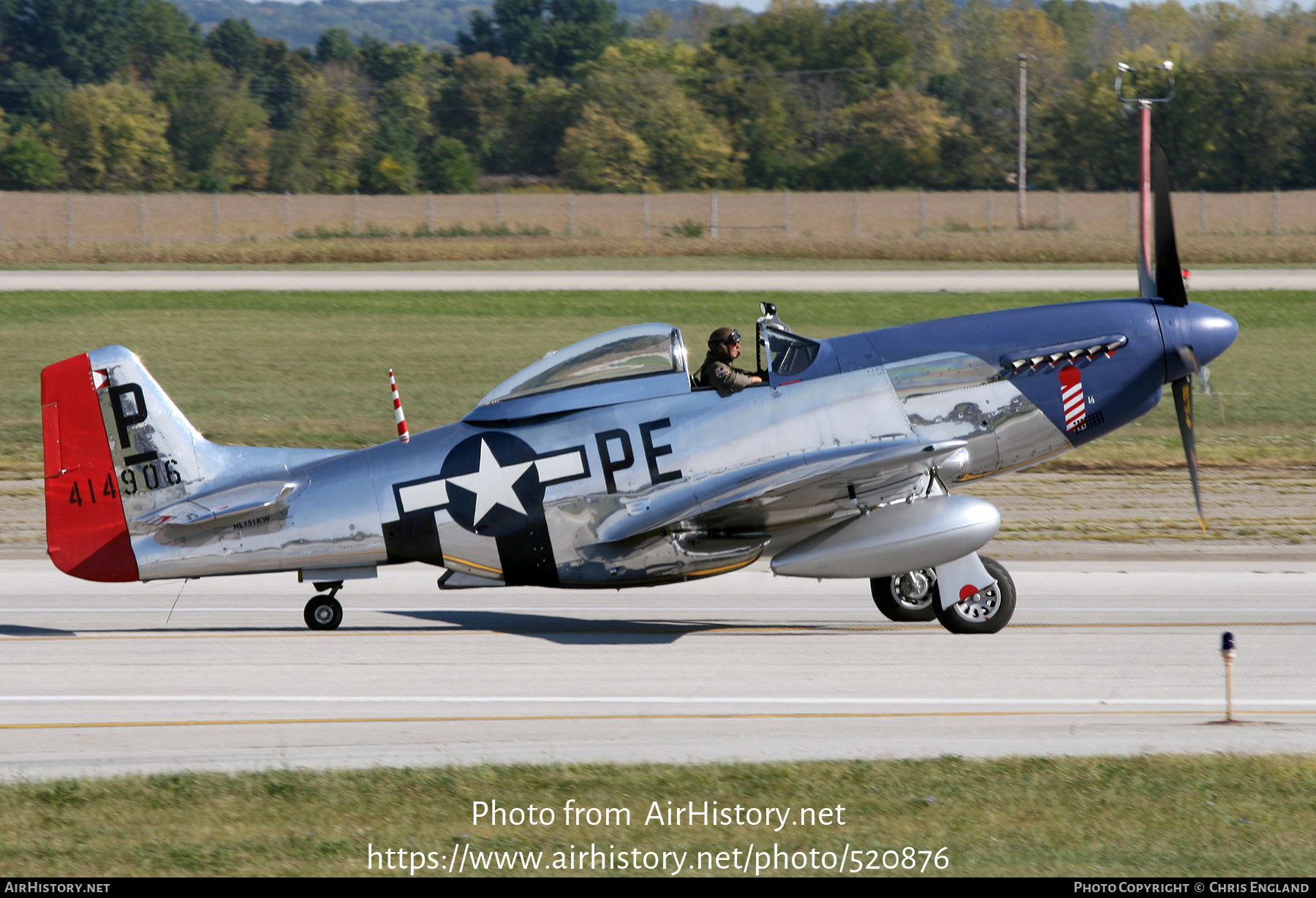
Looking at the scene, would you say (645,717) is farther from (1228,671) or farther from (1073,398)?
(1073,398)

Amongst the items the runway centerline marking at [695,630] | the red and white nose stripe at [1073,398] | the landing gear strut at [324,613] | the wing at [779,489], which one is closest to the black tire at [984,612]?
the runway centerline marking at [695,630]

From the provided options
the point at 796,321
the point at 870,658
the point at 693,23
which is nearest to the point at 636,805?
the point at 870,658

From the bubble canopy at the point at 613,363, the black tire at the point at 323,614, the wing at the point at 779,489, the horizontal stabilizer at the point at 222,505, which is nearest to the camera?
the wing at the point at 779,489

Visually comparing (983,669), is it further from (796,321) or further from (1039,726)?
(796,321)

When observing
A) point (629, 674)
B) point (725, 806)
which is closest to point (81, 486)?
point (629, 674)

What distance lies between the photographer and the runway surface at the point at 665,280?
122 feet

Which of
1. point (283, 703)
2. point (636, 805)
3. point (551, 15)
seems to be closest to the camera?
point (636, 805)

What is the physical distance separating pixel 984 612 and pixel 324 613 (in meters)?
5.01

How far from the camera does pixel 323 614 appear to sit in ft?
36.7

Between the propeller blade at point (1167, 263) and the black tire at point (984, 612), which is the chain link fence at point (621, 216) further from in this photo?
the black tire at point (984, 612)

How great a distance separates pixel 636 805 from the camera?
712cm

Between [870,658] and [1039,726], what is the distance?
1.86 m

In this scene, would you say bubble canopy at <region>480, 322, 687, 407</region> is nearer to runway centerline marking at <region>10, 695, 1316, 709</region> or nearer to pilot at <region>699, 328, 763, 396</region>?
pilot at <region>699, 328, 763, 396</region>

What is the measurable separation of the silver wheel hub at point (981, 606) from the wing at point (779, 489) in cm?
103
